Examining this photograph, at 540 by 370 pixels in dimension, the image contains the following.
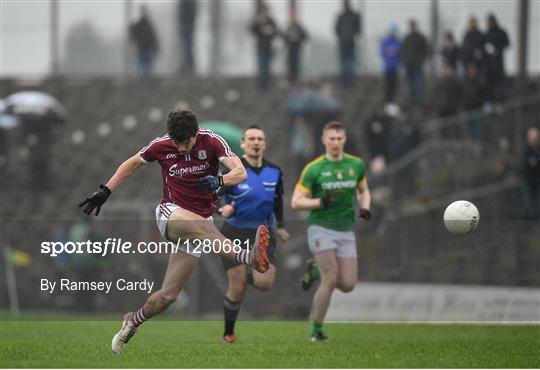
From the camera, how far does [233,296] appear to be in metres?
15.4

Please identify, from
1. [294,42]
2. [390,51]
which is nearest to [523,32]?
[390,51]

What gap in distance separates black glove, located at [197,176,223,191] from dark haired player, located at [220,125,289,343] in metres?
2.66

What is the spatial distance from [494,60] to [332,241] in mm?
12350

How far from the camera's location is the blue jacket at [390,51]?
28.6m

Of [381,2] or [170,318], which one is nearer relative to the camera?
[170,318]

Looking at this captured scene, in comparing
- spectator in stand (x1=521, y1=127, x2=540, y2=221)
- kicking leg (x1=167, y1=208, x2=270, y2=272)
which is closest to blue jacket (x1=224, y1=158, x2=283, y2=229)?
kicking leg (x1=167, y1=208, x2=270, y2=272)

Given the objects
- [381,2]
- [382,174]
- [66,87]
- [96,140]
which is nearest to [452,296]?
[382,174]

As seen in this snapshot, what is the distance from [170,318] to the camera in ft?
69.4

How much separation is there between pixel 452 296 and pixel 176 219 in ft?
29.1

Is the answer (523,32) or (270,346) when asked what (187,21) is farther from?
(270,346)

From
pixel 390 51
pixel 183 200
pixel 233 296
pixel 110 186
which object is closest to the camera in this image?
pixel 110 186

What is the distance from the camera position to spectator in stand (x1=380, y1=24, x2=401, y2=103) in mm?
28609

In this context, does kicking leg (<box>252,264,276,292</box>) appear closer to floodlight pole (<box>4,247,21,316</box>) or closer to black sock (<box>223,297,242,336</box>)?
black sock (<box>223,297,242,336</box>)

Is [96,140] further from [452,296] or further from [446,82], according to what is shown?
[452,296]
